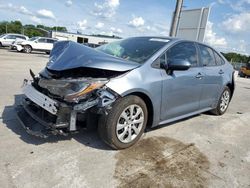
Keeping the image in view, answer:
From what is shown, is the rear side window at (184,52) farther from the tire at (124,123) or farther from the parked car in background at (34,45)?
the parked car in background at (34,45)

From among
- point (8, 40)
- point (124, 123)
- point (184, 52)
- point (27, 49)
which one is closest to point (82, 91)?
point (124, 123)

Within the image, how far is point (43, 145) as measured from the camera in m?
3.41

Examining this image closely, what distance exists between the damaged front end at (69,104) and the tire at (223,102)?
3.37 meters

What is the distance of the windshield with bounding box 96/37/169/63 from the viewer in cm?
384

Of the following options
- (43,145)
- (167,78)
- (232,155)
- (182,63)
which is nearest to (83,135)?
(43,145)

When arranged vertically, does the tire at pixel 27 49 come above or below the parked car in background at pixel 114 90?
below

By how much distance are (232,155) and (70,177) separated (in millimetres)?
2412

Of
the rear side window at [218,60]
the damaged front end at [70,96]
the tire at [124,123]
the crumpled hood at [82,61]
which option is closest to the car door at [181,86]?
the tire at [124,123]

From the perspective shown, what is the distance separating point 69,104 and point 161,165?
1377 mm

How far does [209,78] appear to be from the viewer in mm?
4906

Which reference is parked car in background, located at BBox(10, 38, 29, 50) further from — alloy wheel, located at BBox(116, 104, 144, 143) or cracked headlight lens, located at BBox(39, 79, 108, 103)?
alloy wheel, located at BBox(116, 104, 144, 143)

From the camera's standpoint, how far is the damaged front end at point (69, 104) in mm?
3033

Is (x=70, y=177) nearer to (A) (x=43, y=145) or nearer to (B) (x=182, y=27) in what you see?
(A) (x=43, y=145)

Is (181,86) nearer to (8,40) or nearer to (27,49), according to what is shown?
(27,49)
